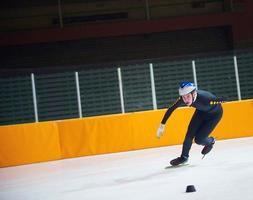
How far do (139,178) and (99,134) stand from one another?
553 cm

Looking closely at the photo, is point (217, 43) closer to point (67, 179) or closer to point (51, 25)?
point (51, 25)

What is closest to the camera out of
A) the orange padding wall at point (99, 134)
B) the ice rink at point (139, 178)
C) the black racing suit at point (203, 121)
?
the ice rink at point (139, 178)

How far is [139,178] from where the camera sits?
7621 mm

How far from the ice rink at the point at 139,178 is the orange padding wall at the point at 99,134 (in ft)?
3.69

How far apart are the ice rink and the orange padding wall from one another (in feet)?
3.69

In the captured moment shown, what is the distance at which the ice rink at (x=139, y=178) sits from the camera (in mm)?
5859

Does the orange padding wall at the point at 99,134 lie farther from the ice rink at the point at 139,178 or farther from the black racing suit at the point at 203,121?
the black racing suit at the point at 203,121

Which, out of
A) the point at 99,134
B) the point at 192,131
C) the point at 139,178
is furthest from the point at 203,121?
the point at 99,134

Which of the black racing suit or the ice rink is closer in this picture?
the ice rink

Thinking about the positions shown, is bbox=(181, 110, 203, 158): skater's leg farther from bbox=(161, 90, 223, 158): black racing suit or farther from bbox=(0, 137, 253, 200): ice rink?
bbox=(0, 137, 253, 200): ice rink

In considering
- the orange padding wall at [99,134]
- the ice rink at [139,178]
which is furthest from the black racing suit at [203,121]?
the orange padding wall at [99,134]

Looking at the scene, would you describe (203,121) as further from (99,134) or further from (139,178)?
(99,134)

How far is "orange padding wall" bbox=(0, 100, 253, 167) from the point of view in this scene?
1230cm

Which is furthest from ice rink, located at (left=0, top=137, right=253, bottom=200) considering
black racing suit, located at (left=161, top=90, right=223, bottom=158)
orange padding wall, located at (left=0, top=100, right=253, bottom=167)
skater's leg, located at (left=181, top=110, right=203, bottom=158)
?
orange padding wall, located at (left=0, top=100, right=253, bottom=167)
